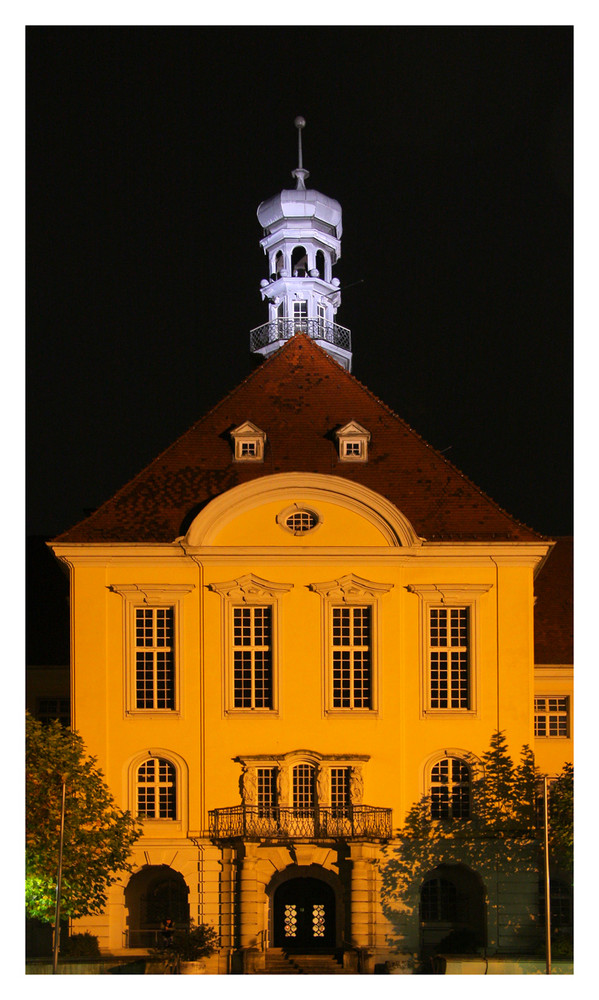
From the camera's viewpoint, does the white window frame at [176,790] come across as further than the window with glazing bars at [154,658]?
No

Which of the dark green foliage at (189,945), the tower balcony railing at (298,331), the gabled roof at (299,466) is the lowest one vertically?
the dark green foliage at (189,945)

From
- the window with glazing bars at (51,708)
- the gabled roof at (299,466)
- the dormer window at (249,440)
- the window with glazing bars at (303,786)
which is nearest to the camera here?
the window with glazing bars at (303,786)

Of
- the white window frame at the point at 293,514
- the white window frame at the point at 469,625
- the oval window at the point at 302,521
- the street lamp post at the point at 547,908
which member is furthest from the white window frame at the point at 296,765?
the oval window at the point at 302,521

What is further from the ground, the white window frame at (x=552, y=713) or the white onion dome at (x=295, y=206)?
the white onion dome at (x=295, y=206)

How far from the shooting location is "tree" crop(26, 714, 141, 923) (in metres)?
37.7

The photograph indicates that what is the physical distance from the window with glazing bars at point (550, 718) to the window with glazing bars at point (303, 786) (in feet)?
22.6

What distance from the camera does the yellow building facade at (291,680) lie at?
39.9 m

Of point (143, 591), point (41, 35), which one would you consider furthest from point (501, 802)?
point (41, 35)

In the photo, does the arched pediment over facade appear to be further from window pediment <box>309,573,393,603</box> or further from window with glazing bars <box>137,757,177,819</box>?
window with glazing bars <box>137,757,177,819</box>

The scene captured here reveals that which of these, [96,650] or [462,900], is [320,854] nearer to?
[462,900]

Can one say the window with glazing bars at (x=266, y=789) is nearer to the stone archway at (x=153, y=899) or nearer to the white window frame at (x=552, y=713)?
the stone archway at (x=153, y=899)

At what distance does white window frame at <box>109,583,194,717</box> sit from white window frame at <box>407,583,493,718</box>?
5.77 metres

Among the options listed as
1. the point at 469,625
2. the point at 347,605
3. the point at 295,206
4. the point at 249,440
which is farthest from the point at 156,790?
the point at 295,206

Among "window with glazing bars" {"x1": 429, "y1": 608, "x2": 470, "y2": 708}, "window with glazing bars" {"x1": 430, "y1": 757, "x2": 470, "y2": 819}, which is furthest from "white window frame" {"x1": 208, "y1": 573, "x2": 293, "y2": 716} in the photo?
"window with glazing bars" {"x1": 430, "y1": 757, "x2": 470, "y2": 819}
